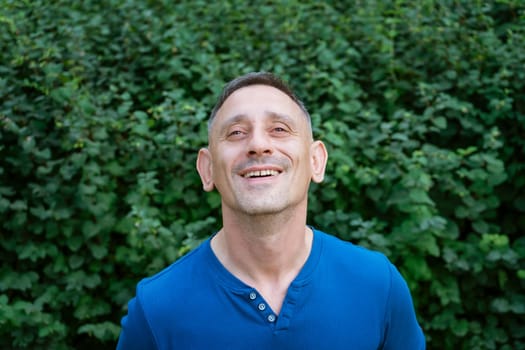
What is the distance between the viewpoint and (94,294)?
3.88 m

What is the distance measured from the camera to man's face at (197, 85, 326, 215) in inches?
68.7

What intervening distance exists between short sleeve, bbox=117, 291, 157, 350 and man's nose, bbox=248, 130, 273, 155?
53 centimetres

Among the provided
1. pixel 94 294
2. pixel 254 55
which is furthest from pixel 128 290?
pixel 254 55

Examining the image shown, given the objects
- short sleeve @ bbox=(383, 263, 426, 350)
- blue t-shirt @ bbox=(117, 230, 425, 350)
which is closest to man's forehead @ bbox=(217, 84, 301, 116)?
blue t-shirt @ bbox=(117, 230, 425, 350)

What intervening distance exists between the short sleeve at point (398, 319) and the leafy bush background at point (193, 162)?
142cm

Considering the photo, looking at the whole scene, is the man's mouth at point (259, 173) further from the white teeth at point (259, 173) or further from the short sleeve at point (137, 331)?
the short sleeve at point (137, 331)

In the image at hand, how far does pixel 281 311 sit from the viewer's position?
176cm

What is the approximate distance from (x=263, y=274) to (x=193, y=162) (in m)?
2.05

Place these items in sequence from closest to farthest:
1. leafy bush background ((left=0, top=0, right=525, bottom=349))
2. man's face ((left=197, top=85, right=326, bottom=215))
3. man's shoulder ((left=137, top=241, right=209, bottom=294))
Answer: man's face ((left=197, top=85, right=326, bottom=215)), man's shoulder ((left=137, top=241, right=209, bottom=294)), leafy bush background ((left=0, top=0, right=525, bottom=349))

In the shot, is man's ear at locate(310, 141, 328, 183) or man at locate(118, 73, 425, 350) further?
man's ear at locate(310, 141, 328, 183)

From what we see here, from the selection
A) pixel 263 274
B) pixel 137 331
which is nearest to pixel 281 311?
pixel 263 274

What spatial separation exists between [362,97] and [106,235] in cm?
190

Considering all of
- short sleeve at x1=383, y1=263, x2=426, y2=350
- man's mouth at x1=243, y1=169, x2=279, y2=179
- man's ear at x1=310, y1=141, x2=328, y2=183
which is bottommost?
short sleeve at x1=383, y1=263, x2=426, y2=350

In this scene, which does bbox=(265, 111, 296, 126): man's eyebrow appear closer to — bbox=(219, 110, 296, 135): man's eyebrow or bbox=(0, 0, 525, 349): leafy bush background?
bbox=(219, 110, 296, 135): man's eyebrow
